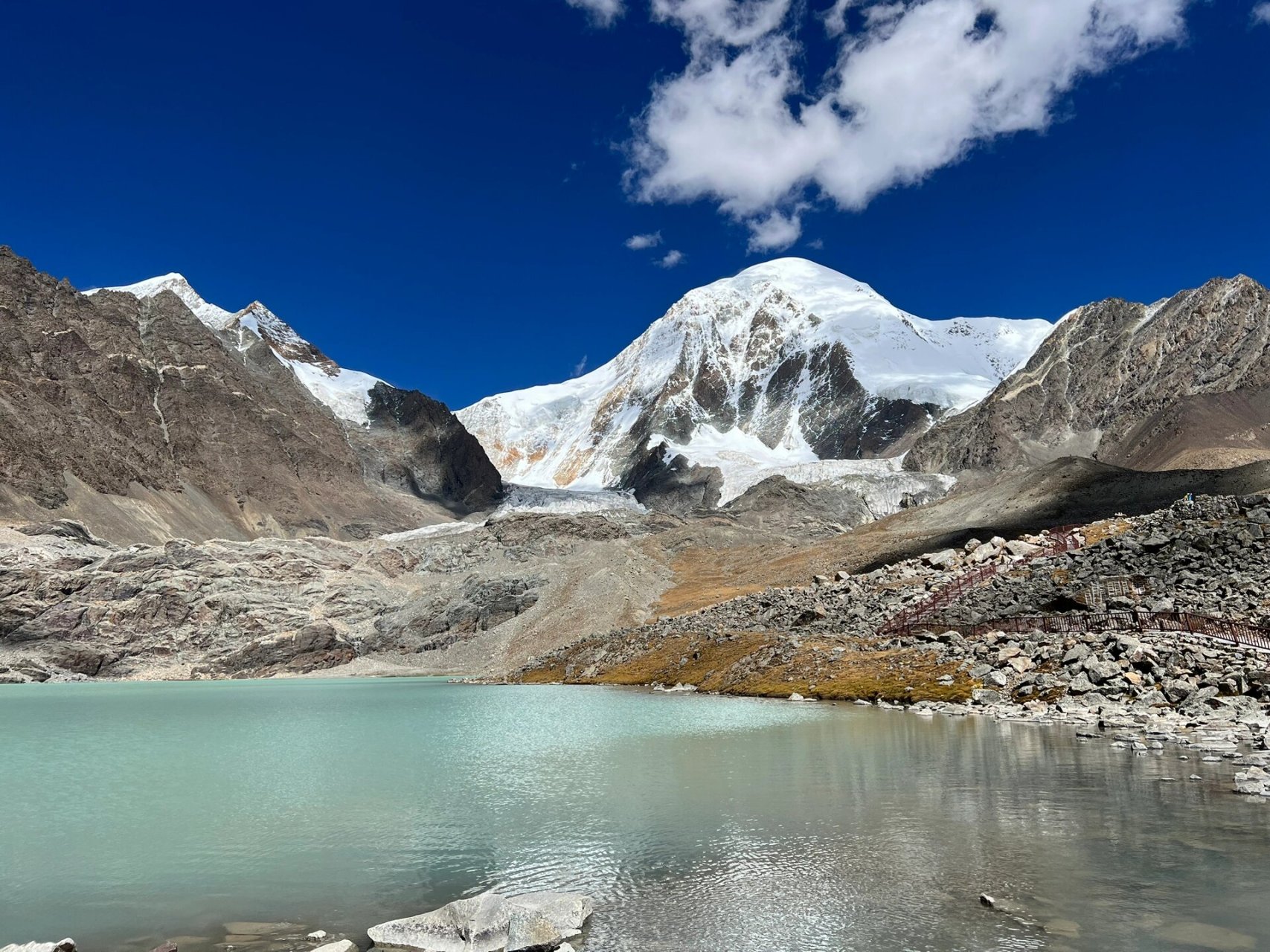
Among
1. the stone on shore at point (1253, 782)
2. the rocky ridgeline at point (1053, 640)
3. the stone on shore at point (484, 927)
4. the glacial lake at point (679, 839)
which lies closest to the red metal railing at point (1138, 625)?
the rocky ridgeline at point (1053, 640)

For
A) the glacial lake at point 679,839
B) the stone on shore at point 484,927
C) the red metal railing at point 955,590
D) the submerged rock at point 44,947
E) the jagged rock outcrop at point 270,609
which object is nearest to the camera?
the submerged rock at point 44,947

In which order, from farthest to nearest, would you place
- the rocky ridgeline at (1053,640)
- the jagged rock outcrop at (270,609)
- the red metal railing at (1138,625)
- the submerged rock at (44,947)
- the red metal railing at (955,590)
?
the jagged rock outcrop at (270,609) → the red metal railing at (955,590) → the red metal railing at (1138,625) → the rocky ridgeline at (1053,640) → the submerged rock at (44,947)

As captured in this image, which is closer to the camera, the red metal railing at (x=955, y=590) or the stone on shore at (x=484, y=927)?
the stone on shore at (x=484, y=927)

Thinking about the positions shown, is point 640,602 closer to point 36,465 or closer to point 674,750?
point 674,750

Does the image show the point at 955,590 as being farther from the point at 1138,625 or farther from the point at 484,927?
the point at 484,927

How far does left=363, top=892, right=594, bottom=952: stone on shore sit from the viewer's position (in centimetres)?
1052

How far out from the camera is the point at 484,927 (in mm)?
10719

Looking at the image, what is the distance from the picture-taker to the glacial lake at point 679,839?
11.2 metres

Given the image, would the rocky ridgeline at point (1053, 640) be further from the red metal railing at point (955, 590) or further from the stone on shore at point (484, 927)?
the stone on shore at point (484, 927)

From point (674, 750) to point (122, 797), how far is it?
1425 cm

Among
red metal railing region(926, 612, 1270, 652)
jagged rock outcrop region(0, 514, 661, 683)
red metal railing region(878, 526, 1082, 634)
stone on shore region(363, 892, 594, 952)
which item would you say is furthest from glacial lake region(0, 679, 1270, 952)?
jagged rock outcrop region(0, 514, 661, 683)

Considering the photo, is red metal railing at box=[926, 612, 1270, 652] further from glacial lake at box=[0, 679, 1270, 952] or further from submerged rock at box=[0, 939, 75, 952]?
submerged rock at box=[0, 939, 75, 952]

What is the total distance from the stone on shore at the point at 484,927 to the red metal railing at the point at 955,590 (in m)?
41.0

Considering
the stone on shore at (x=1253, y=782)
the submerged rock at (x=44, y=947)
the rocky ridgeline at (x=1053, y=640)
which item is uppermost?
the rocky ridgeline at (x=1053, y=640)
